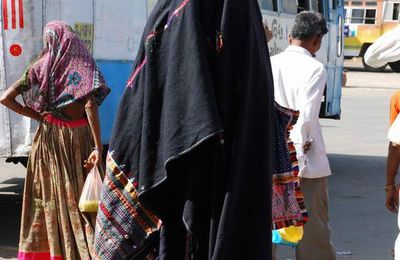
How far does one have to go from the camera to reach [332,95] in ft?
39.6

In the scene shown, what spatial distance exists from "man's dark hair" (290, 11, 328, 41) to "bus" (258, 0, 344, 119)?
14.5 feet

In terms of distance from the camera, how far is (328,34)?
1198 centimetres

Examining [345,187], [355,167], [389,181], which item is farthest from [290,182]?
[355,167]

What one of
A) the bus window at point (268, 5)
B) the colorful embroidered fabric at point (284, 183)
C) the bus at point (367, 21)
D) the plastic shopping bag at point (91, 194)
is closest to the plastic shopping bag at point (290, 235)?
the colorful embroidered fabric at point (284, 183)

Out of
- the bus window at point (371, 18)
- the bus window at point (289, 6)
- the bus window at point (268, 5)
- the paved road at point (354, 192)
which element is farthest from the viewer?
the bus window at point (371, 18)

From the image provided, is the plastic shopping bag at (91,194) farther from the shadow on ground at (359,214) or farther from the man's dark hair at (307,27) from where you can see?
the shadow on ground at (359,214)

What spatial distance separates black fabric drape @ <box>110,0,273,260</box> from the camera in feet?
8.63

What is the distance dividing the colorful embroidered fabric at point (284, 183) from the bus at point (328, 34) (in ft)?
18.2

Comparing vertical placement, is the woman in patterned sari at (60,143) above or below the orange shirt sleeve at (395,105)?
below

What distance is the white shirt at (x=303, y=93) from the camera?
5.08 metres

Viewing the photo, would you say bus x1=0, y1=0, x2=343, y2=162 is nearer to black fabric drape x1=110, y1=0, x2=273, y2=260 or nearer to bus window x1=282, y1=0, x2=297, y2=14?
bus window x1=282, y1=0, x2=297, y2=14

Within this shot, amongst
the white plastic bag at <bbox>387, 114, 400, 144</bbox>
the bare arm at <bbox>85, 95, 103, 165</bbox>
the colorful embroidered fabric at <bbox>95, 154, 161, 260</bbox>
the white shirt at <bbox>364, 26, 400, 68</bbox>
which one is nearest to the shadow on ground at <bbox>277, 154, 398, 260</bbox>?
the bare arm at <bbox>85, 95, 103, 165</bbox>

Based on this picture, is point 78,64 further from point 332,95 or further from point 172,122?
point 332,95

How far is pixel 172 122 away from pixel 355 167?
30.7 feet
